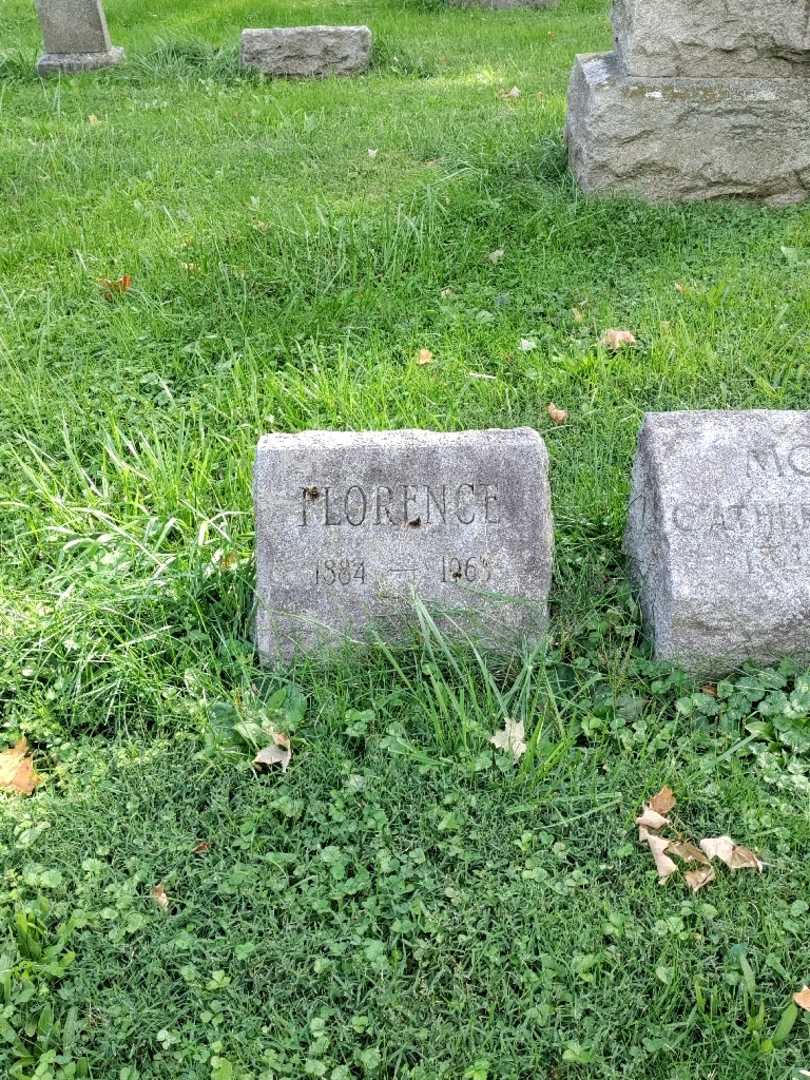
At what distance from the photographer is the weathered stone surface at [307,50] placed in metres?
7.75

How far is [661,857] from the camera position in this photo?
2193 millimetres

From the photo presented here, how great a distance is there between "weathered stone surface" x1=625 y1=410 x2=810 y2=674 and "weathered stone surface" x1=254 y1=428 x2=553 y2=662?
0.33m

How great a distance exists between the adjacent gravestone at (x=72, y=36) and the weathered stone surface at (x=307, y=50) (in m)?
1.36

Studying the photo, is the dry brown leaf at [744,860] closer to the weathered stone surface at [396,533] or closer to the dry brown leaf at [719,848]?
the dry brown leaf at [719,848]

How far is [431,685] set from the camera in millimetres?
2633

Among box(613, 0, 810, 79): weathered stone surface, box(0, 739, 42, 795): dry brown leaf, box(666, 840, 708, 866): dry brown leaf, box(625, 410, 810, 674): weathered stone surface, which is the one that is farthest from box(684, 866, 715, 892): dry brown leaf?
box(613, 0, 810, 79): weathered stone surface

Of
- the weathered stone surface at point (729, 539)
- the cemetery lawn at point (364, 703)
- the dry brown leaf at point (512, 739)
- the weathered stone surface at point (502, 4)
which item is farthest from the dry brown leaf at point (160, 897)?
the weathered stone surface at point (502, 4)

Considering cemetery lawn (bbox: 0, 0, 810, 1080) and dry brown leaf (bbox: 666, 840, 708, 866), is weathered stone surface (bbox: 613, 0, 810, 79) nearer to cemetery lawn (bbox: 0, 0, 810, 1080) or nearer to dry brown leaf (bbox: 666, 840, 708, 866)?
cemetery lawn (bbox: 0, 0, 810, 1080)

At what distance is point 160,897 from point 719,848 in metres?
1.26

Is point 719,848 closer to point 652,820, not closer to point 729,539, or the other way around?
point 652,820

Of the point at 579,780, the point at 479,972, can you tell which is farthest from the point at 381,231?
the point at 479,972

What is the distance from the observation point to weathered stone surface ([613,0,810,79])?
470 centimetres

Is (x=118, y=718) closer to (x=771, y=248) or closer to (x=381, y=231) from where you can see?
(x=381, y=231)

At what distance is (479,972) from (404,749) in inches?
22.9
